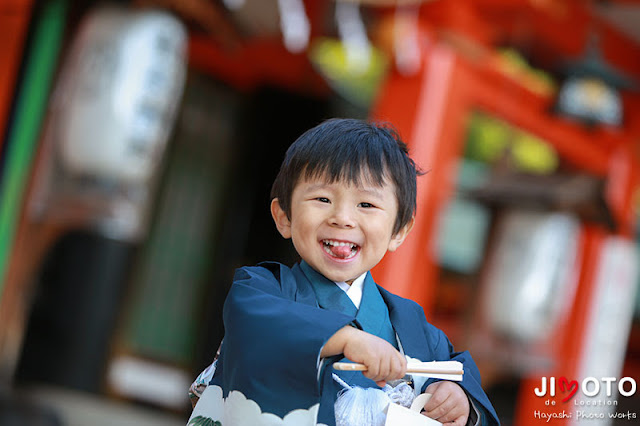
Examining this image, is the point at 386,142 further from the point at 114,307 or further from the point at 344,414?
the point at 114,307

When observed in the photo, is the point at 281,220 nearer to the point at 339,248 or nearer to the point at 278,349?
the point at 339,248

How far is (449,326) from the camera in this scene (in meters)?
5.55

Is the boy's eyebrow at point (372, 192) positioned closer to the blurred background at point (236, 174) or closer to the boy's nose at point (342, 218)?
the boy's nose at point (342, 218)

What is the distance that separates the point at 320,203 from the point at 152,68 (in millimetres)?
2809

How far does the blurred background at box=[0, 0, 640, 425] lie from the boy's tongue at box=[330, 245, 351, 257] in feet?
8.98

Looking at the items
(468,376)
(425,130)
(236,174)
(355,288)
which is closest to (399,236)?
(355,288)

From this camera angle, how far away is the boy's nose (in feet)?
3.92

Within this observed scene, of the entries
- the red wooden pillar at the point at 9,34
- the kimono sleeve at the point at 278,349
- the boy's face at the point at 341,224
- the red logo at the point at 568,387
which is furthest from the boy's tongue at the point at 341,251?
the red wooden pillar at the point at 9,34

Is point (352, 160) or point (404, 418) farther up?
point (352, 160)

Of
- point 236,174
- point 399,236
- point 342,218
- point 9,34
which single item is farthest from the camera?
point 236,174

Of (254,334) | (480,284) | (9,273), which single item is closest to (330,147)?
(254,334)

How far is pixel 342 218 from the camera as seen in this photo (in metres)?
1.19

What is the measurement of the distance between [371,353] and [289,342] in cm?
11

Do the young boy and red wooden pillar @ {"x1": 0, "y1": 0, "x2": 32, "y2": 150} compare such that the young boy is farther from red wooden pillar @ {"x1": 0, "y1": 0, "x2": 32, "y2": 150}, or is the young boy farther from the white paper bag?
red wooden pillar @ {"x1": 0, "y1": 0, "x2": 32, "y2": 150}
